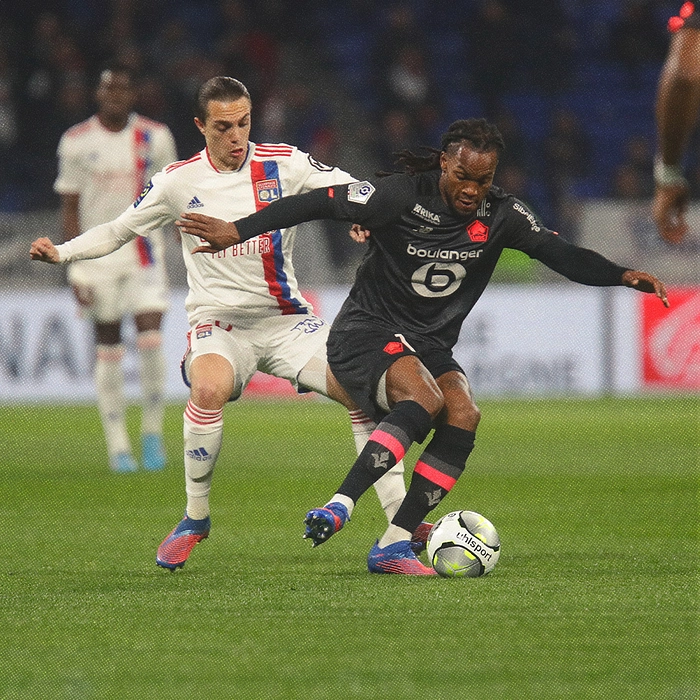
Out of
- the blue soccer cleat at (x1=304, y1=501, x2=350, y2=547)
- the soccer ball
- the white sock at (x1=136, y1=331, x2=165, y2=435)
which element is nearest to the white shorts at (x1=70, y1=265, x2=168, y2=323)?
the white sock at (x1=136, y1=331, x2=165, y2=435)

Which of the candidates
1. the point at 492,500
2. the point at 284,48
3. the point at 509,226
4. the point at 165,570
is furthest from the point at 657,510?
the point at 284,48

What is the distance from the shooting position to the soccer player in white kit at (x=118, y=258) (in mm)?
9555

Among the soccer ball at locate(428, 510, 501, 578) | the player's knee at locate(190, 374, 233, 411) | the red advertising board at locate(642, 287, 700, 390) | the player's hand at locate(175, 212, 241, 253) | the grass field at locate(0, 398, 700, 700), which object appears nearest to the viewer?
the grass field at locate(0, 398, 700, 700)

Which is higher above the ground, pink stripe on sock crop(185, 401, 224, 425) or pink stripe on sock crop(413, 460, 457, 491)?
pink stripe on sock crop(185, 401, 224, 425)

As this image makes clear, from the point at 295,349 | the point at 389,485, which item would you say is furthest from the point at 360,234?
the point at 389,485

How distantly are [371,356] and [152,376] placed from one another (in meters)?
4.26

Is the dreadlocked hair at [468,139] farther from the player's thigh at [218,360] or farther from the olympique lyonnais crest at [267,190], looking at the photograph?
the player's thigh at [218,360]

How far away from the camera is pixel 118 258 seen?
969 cm

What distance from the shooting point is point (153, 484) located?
8.55 metres

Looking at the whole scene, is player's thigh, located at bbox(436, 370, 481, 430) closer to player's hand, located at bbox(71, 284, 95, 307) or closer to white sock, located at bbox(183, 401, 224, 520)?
white sock, located at bbox(183, 401, 224, 520)

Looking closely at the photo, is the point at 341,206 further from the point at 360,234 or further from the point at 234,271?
the point at 234,271

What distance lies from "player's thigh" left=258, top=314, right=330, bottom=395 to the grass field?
74cm

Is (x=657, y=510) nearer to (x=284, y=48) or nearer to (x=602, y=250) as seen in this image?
(x=602, y=250)

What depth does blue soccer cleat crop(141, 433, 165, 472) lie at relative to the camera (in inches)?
374
